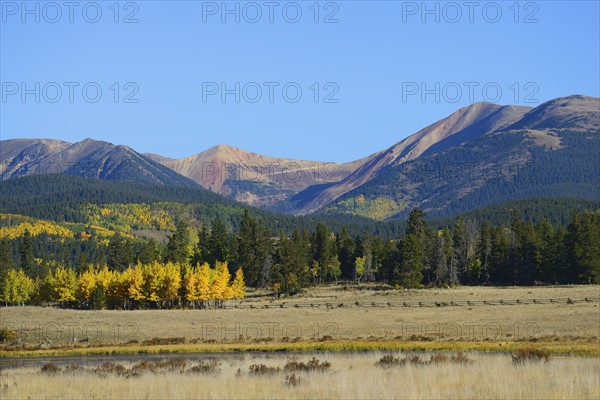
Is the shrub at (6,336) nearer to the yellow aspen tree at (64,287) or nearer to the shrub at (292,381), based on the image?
the shrub at (292,381)

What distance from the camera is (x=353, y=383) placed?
26.7 meters

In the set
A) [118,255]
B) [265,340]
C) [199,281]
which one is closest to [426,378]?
[265,340]

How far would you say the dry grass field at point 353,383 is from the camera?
24094 mm

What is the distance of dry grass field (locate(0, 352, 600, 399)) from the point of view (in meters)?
24.1

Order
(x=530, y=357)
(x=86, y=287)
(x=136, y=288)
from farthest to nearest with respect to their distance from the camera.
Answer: (x=86, y=287), (x=136, y=288), (x=530, y=357)

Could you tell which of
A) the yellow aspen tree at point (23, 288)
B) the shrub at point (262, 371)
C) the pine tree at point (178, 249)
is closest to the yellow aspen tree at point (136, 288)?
the pine tree at point (178, 249)

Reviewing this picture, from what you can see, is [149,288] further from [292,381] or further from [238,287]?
[292,381]

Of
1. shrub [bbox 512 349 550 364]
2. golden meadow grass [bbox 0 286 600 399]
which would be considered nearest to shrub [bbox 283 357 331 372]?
golden meadow grass [bbox 0 286 600 399]

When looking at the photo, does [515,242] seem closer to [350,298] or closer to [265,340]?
[350,298]

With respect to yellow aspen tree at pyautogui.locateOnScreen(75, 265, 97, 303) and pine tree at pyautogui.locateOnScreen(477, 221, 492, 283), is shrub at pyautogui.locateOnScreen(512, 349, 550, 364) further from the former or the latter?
pine tree at pyautogui.locateOnScreen(477, 221, 492, 283)

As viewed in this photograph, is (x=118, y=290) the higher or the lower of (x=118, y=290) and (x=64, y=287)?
the lower

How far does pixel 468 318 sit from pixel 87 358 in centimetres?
3782

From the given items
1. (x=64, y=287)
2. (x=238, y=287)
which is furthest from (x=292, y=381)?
(x=64, y=287)

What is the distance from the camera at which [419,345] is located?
2072 inches
